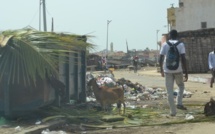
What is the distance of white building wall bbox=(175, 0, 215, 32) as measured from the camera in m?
48.5

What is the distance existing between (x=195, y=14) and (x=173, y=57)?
134ft

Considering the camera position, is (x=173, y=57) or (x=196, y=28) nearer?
(x=173, y=57)

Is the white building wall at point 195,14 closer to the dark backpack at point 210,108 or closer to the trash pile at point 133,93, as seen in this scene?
the trash pile at point 133,93

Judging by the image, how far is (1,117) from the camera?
9.72 metres

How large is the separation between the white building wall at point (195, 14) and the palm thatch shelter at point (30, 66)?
3980cm

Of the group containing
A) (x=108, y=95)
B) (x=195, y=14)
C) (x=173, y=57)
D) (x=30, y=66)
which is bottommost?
(x=108, y=95)

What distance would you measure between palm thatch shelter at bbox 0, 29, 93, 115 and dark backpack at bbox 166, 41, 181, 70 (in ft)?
6.32

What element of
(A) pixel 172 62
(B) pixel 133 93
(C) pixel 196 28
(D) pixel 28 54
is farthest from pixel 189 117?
(C) pixel 196 28

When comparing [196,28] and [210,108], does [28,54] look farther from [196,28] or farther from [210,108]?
[196,28]

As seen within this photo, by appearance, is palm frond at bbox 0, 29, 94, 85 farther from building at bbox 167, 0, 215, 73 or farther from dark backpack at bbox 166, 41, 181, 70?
building at bbox 167, 0, 215, 73

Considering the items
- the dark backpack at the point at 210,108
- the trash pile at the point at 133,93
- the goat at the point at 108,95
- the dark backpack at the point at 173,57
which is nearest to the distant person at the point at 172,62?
the dark backpack at the point at 173,57

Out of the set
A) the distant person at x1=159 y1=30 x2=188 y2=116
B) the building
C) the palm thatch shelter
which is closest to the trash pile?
the palm thatch shelter

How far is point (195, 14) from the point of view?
163ft

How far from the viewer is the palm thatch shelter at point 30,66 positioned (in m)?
9.30
